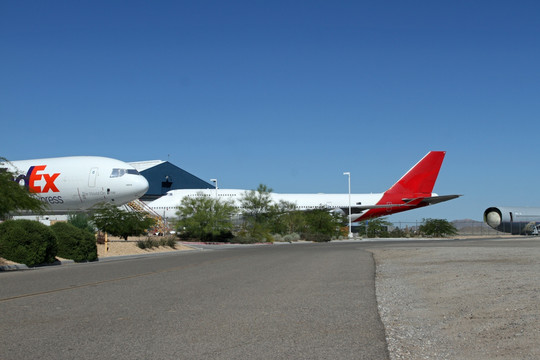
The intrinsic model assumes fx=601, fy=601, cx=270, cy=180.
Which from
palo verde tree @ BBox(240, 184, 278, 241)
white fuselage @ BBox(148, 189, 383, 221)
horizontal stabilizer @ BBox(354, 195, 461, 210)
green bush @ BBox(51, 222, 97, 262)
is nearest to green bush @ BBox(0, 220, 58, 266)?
green bush @ BBox(51, 222, 97, 262)

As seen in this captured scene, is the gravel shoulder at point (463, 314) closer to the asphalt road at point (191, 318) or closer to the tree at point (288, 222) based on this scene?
the asphalt road at point (191, 318)

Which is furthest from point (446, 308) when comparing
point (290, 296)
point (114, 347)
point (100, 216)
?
point (100, 216)

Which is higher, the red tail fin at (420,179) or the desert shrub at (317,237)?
the red tail fin at (420,179)

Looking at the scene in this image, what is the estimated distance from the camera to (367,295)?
11141 millimetres

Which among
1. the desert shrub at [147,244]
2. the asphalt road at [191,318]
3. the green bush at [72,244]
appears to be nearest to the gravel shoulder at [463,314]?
the asphalt road at [191,318]

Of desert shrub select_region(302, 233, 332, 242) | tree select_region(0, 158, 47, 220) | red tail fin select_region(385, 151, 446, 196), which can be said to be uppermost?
red tail fin select_region(385, 151, 446, 196)

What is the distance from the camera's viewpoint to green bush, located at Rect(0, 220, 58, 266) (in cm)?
1992

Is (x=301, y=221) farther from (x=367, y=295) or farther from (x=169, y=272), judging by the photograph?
(x=367, y=295)

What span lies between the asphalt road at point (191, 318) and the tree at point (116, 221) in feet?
61.9

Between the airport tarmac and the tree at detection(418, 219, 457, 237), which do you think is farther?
the tree at detection(418, 219, 457, 237)

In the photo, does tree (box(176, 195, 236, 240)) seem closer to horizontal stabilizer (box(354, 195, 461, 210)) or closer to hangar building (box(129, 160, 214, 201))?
horizontal stabilizer (box(354, 195, 461, 210))

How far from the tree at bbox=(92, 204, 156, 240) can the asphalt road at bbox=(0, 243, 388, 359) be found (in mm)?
18854

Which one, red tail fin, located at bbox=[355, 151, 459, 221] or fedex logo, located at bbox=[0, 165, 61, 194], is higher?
red tail fin, located at bbox=[355, 151, 459, 221]

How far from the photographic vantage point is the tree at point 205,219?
157ft
